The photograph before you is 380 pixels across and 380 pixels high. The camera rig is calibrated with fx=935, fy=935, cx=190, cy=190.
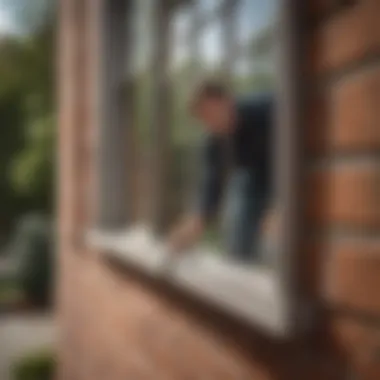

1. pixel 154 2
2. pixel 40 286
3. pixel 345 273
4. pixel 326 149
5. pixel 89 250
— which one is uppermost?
pixel 154 2

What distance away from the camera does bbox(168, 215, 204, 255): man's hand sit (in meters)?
1.93

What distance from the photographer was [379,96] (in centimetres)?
106

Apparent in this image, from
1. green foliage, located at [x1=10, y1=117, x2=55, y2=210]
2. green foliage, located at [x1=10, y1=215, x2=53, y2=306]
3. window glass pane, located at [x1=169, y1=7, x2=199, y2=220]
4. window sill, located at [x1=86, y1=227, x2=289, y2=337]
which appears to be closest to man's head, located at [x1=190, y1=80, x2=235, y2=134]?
window glass pane, located at [x1=169, y1=7, x2=199, y2=220]

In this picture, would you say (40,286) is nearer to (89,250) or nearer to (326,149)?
(89,250)

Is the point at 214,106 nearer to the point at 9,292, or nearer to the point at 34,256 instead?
the point at 34,256

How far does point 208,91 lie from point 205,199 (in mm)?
219

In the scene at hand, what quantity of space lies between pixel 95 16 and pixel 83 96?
390 millimetres

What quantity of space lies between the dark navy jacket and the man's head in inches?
1.0

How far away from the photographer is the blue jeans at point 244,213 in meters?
1.49

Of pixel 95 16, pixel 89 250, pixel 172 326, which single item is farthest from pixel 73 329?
pixel 172 326

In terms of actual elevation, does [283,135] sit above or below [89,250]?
above

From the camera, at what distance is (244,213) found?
158 cm

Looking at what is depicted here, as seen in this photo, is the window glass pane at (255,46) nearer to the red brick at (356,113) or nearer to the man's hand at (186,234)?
the red brick at (356,113)

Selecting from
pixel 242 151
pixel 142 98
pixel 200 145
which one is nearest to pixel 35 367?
pixel 142 98
